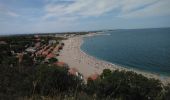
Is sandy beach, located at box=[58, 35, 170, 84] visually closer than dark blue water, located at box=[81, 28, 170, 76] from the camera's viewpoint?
Yes

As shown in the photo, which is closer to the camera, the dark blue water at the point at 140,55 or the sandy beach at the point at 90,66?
the sandy beach at the point at 90,66

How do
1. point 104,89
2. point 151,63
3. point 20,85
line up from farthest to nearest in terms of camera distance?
point 151,63 < point 104,89 < point 20,85

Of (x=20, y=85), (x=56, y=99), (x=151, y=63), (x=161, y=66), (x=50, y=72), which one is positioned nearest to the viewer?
(x=56, y=99)

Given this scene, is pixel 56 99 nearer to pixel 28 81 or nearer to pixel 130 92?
pixel 28 81

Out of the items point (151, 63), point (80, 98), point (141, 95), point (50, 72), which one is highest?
point (80, 98)

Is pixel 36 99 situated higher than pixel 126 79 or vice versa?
pixel 36 99

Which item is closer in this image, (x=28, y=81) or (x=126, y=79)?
(x=28, y=81)

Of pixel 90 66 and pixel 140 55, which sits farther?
pixel 140 55

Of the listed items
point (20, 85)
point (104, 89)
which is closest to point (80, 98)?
point (20, 85)

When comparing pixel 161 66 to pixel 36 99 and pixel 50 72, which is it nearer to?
pixel 50 72
